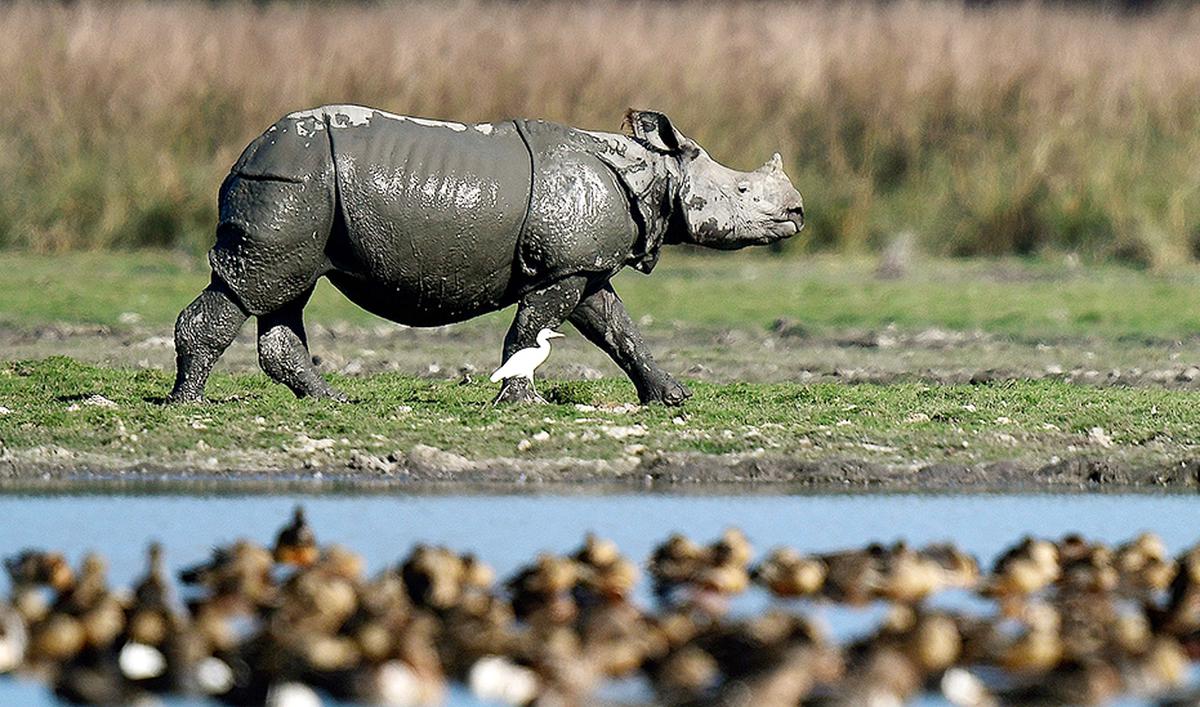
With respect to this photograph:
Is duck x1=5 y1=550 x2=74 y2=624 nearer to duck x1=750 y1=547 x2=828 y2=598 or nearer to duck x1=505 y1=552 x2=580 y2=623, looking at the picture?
duck x1=505 y1=552 x2=580 y2=623

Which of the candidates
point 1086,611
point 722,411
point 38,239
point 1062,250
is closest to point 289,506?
point 722,411

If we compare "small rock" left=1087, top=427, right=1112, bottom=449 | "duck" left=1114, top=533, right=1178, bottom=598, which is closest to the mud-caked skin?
"small rock" left=1087, top=427, right=1112, bottom=449

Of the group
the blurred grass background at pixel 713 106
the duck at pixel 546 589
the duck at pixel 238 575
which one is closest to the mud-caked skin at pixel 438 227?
the duck at pixel 238 575

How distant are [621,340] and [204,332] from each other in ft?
6.47

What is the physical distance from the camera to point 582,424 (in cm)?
1091

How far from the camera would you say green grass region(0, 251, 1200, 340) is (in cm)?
1600

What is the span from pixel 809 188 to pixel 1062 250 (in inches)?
82.7

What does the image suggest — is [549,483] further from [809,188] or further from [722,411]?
Result: [809,188]

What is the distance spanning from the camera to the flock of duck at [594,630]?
21.2 ft

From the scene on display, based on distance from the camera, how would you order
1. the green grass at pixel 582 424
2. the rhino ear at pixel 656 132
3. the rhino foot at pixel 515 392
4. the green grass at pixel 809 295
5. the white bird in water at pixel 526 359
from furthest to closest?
the green grass at pixel 809 295 → the rhino ear at pixel 656 132 → the rhino foot at pixel 515 392 → the white bird in water at pixel 526 359 → the green grass at pixel 582 424

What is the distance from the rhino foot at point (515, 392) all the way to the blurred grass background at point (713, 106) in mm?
7978

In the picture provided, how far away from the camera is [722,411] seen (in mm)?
11406

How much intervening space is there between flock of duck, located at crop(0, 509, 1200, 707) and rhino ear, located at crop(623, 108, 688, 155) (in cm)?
411

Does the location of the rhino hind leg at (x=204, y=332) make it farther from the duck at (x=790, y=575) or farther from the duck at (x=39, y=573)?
the duck at (x=790, y=575)
